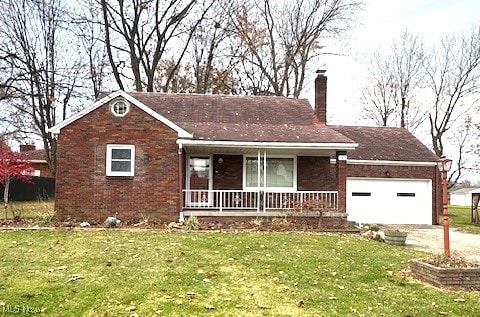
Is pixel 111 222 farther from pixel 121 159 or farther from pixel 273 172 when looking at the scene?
pixel 273 172

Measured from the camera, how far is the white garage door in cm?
2095

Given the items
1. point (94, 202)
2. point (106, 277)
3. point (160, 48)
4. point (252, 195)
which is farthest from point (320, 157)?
point (160, 48)

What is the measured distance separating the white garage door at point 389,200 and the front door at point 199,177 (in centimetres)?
695

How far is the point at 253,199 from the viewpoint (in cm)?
1808

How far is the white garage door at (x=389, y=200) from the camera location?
20953 mm

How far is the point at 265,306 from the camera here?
6.37m

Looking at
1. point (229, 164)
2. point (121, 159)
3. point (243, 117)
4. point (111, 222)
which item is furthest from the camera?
point (243, 117)

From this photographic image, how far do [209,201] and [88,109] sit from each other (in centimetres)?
563

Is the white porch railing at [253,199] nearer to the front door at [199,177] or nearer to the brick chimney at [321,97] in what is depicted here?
the front door at [199,177]

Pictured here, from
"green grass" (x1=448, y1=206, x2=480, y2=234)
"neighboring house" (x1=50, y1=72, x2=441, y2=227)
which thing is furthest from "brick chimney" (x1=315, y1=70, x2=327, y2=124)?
"green grass" (x1=448, y1=206, x2=480, y2=234)

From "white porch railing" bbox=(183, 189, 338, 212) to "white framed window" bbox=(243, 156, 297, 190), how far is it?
0.45 meters

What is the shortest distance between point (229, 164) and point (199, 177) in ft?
4.30

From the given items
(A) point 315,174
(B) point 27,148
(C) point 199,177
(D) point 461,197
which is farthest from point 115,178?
(D) point 461,197

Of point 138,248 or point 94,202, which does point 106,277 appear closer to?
point 138,248
